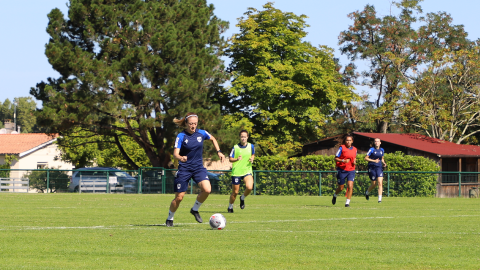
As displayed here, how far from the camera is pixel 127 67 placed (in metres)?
38.7

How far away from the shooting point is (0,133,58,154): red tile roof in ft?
249

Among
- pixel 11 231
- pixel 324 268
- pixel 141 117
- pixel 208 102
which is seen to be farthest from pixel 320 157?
pixel 324 268

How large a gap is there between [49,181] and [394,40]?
3514 cm

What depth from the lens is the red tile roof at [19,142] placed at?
7581cm

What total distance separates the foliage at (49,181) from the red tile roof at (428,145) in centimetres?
2060

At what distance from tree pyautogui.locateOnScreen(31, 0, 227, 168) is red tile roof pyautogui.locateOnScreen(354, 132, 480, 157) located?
12.3 metres

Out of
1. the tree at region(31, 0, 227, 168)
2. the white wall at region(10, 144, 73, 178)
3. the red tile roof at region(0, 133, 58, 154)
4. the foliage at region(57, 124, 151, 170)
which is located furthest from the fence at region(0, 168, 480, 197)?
the white wall at region(10, 144, 73, 178)

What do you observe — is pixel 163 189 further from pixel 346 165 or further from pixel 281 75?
pixel 346 165

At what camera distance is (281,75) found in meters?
46.6

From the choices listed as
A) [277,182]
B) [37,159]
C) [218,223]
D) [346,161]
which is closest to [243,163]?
[346,161]

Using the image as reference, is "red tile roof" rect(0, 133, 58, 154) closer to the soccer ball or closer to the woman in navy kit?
the woman in navy kit

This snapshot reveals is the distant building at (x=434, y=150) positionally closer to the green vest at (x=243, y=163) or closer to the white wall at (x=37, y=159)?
the green vest at (x=243, y=163)

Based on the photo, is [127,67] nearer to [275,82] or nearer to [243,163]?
[275,82]

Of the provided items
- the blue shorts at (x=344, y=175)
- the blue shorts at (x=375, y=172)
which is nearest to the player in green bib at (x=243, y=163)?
the blue shorts at (x=344, y=175)
